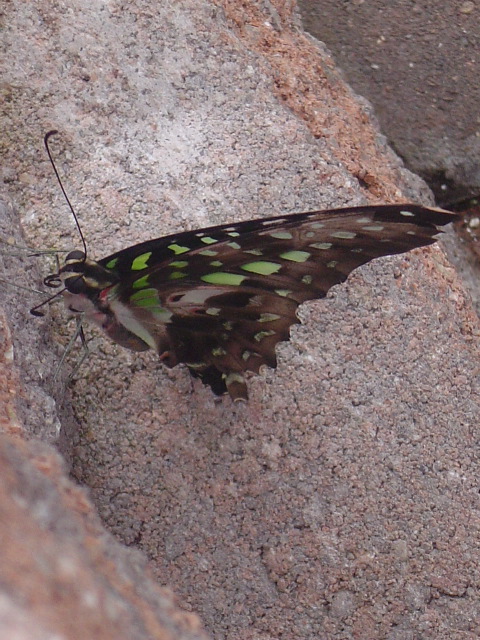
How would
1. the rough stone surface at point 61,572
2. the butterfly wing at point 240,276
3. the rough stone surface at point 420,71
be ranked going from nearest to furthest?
the rough stone surface at point 61,572, the butterfly wing at point 240,276, the rough stone surface at point 420,71

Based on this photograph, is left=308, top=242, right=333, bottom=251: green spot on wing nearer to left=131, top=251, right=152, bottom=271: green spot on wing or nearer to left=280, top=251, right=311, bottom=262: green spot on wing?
left=280, top=251, right=311, bottom=262: green spot on wing

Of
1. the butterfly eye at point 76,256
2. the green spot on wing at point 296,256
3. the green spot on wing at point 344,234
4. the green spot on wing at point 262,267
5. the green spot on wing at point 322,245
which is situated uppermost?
the green spot on wing at point 344,234

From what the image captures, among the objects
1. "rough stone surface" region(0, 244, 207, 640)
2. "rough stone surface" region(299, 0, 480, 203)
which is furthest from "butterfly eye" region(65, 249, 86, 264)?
"rough stone surface" region(299, 0, 480, 203)

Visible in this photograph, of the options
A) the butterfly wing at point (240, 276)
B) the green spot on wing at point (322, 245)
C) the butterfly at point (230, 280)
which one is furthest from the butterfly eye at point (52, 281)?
the green spot on wing at point (322, 245)

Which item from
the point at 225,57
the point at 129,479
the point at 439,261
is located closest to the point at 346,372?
the point at 439,261

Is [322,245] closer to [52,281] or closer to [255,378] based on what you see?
[255,378]

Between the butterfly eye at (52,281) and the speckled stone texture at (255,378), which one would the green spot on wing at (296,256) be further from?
the butterfly eye at (52,281)

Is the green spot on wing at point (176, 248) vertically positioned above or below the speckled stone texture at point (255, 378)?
above
